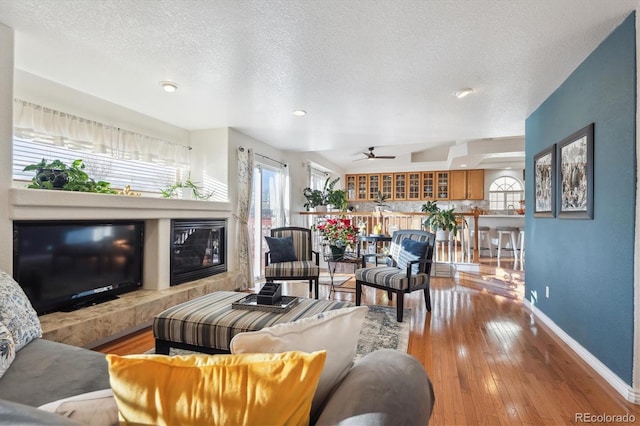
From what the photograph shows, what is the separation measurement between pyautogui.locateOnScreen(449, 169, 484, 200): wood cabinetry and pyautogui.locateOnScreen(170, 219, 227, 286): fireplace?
690 centimetres

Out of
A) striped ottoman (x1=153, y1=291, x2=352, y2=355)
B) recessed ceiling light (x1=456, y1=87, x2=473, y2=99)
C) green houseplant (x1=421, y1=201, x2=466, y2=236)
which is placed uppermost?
recessed ceiling light (x1=456, y1=87, x2=473, y2=99)

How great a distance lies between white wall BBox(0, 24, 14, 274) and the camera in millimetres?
2102

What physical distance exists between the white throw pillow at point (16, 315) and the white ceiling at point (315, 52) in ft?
5.51

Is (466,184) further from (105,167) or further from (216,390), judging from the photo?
(216,390)

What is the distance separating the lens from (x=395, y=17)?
6.30 feet

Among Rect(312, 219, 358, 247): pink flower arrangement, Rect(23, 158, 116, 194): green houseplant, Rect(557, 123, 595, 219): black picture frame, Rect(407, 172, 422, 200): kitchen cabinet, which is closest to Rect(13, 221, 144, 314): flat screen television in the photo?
Rect(23, 158, 116, 194): green houseplant

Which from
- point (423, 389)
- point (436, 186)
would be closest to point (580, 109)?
point (423, 389)

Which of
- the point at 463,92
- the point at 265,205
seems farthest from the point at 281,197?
the point at 463,92

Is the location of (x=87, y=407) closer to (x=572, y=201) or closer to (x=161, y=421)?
(x=161, y=421)

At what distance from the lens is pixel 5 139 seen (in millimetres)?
2125

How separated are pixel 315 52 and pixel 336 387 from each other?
227 cm

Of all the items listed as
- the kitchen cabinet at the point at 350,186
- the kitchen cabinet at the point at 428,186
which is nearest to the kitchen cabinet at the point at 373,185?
the kitchen cabinet at the point at 350,186

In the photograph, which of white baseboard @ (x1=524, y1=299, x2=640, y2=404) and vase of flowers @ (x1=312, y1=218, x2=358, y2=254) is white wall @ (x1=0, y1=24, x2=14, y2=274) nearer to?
vase of flowers @ (x1=312, y1=218, x2=358, y2=254)

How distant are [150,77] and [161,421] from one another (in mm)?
2956
